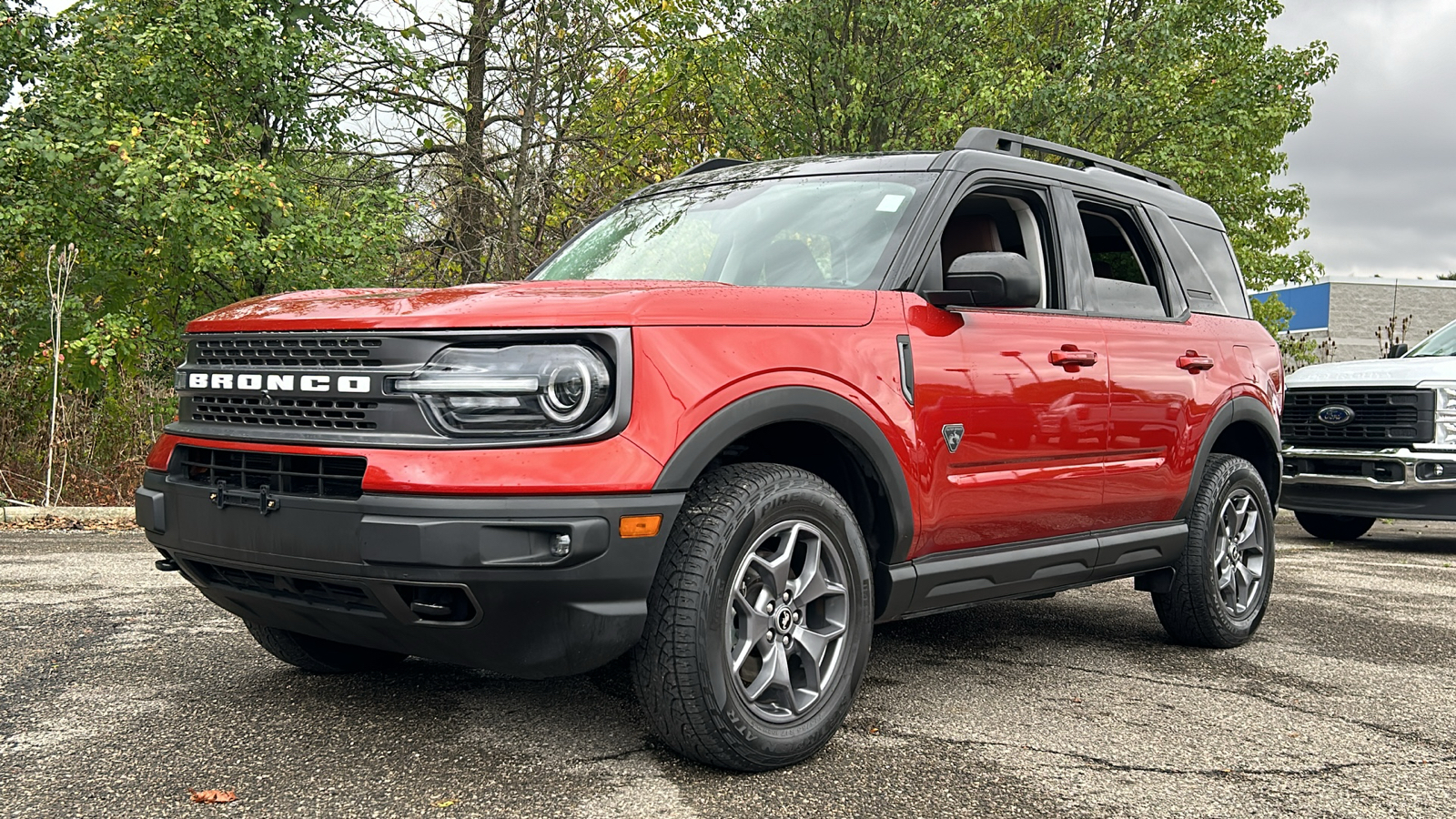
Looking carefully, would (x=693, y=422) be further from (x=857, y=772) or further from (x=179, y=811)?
(x=179, y=811)

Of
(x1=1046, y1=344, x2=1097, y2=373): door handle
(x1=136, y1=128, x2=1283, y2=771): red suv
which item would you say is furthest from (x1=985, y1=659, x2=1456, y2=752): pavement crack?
(x1=1046, y1=344, x2=1097, y2=373): door handle

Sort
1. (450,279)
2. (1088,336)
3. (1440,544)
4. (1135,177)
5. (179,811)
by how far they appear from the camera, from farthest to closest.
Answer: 1. (450,279)
2. (1440,544)
3. (1135,177)
4. (1088,336)
5. (179,811)

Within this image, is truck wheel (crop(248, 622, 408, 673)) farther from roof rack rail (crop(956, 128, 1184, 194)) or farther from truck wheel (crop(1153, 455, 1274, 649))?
truck wheel (crop(1153, 455, 1274, 649))

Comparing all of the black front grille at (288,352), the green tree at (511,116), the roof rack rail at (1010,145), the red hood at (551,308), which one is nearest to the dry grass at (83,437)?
the green tree at (511,116)

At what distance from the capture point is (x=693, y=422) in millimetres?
3188

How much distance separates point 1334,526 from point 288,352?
1010 cm

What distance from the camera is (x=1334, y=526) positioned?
429 inches

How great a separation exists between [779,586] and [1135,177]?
3.15 m

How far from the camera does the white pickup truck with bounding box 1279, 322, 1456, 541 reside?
371 inches

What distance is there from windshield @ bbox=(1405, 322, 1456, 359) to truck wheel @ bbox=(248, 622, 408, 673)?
946 cm

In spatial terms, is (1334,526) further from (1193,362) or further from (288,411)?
(288,411)

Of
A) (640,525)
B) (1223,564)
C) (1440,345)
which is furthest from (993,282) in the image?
(1440,345)

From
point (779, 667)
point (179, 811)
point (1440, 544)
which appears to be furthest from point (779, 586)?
point (1440, 544)

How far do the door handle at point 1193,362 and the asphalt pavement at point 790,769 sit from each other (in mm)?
1235
